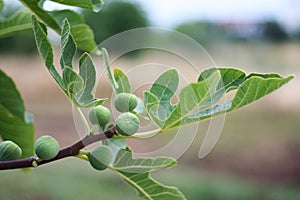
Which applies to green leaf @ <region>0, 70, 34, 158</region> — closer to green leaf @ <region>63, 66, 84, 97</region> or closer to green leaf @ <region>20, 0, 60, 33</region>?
green leaf @ <region>20, 0, 60, 33</region>

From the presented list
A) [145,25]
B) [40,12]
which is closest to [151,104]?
[40,12]

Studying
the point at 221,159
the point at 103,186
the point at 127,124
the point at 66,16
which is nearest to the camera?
the point at 127,124

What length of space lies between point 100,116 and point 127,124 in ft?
0.10

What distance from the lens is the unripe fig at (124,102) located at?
0.40m

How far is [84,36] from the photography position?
0.64 meters

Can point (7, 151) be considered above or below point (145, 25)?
below

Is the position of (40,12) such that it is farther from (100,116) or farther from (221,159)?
(221,159)

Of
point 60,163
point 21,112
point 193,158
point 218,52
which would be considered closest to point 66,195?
point 60,163

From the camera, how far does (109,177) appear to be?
4793 mm

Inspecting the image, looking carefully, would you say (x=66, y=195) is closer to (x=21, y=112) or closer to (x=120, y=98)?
(x=21, y=112)

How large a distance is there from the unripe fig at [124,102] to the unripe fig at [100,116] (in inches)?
0.5

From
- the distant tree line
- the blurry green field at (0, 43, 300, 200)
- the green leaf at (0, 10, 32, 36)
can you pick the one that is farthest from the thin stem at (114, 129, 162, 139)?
the distant tree line

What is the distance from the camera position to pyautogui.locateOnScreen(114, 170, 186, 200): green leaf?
19.3 inches

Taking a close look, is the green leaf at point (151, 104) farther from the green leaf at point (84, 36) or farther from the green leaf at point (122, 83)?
the green leaf at point (84, 36)
